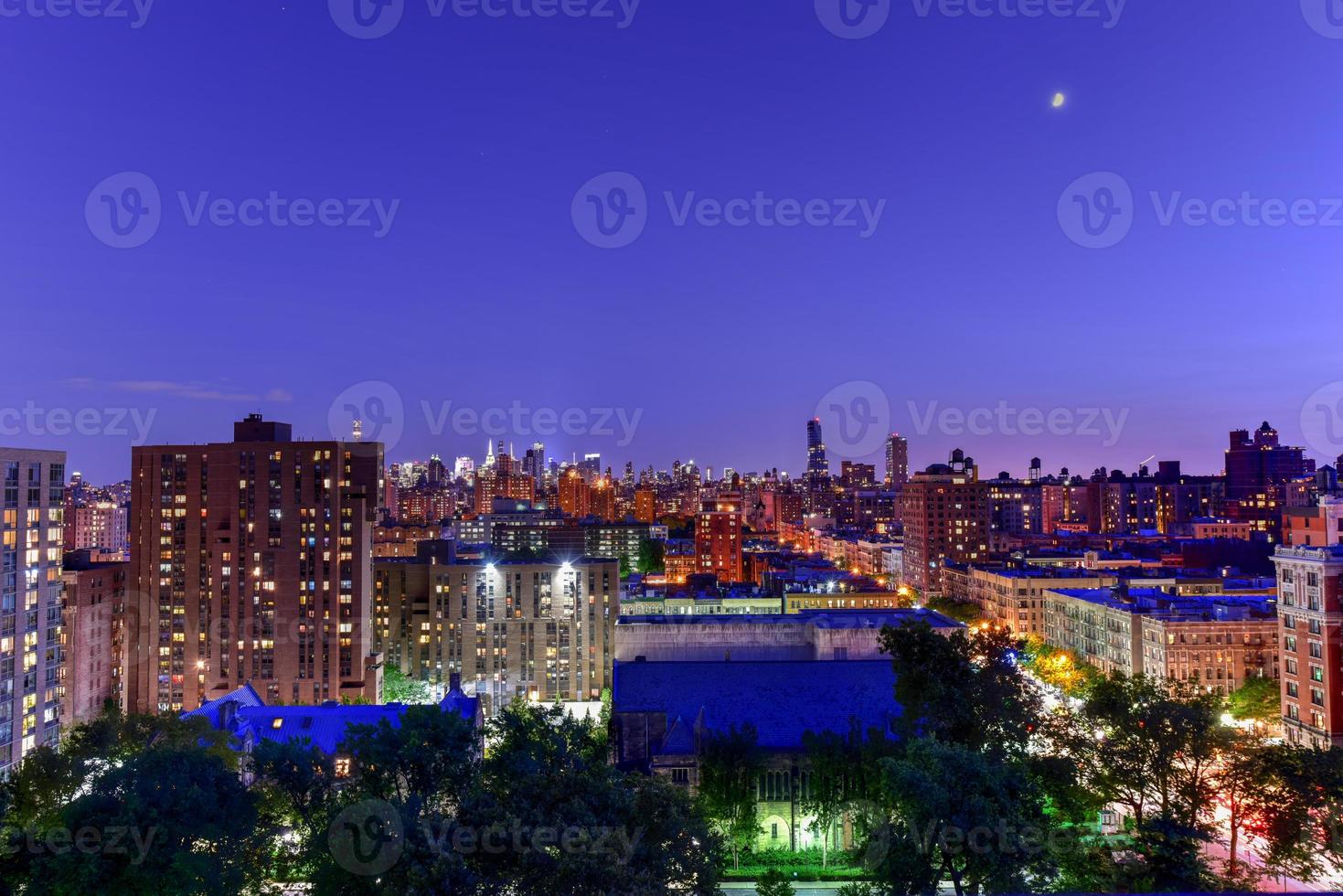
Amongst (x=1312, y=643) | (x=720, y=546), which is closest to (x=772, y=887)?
(x=1312, y=643)

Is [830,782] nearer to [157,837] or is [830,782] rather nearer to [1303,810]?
[1303,810]


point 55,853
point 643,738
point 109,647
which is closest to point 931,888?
point 643,738

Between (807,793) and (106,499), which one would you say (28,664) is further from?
(106,499)

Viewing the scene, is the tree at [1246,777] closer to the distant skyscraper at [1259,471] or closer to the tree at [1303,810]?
the tree at [1303,810]

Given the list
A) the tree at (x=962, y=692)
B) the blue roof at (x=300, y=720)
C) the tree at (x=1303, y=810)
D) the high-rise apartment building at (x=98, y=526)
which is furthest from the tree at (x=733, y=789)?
the high-rise apartment building at (x=98, y=526)

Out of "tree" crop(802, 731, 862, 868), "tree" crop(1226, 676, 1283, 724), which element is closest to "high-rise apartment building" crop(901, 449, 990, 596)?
"tree" crop(1226, 676, 1283, 724)

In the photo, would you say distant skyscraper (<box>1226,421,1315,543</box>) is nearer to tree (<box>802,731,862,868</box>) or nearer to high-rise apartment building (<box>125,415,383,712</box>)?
tree (<box>802,731,862,868</box>)
